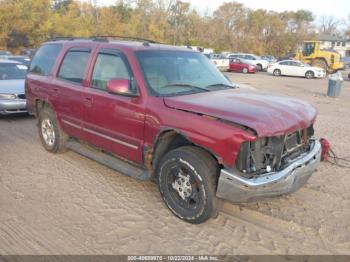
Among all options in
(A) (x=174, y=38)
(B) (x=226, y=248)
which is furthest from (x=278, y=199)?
(A) (x=174, y=38)

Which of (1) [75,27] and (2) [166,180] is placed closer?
(2) [166,180]

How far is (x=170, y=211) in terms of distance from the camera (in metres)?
4.14

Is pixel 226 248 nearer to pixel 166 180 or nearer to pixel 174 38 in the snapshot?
pixel 166 180

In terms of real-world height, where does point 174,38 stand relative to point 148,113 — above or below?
above

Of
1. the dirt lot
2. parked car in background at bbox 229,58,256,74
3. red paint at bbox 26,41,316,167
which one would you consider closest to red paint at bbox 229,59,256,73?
parked car in background at bbox 229,58,256,74

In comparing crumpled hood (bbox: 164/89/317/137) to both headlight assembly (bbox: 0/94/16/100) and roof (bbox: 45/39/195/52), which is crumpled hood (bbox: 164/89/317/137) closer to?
roof (bbox: 45/39/195/52)

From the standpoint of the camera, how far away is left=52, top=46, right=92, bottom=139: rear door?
507 cm

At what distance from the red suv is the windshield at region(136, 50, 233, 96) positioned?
0.02m

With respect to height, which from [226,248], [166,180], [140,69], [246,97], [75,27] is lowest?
[226,248]

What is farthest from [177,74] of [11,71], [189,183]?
[11,71]

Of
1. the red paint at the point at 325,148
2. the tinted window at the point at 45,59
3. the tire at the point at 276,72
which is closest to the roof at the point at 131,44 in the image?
the tinted window at the point at 45,59

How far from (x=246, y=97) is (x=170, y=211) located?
1675 millimetres

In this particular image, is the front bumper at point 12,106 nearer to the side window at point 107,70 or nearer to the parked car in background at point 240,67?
the side window at point 107,70

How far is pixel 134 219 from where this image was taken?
3.96 meters
